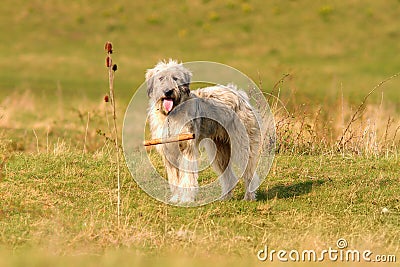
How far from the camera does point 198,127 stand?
11008 millimetres

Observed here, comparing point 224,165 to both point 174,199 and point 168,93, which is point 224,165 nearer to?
point 174,199

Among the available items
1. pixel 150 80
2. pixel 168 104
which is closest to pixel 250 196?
pixel 168 104

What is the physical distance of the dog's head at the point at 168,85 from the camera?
1052cm

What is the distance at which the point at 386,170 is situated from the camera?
12891 millimetres

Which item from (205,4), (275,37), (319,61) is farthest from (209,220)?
(205,4)

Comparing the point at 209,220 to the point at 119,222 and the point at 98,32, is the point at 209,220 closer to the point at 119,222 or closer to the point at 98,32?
the point at 119,222

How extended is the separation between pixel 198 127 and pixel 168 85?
0.78 m

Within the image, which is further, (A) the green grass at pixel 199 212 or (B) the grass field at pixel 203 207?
(A) the green grass at pixel 199 212

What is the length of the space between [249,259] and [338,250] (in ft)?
3.32

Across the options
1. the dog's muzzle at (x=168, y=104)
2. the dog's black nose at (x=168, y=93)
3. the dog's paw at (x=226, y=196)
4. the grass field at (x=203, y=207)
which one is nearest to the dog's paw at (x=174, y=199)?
the grass field at (x=203, y=207)

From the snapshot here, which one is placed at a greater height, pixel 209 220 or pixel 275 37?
pixel 275 37

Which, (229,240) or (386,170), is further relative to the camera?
(386,170)

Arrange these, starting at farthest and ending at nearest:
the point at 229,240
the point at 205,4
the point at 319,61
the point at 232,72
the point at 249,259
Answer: the point at 205,4, the point at 319,61, the point at 232,72, the point at 229,240, the point at 249,259

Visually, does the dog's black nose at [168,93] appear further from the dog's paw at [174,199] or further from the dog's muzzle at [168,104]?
the dog's paw at [174,199]
